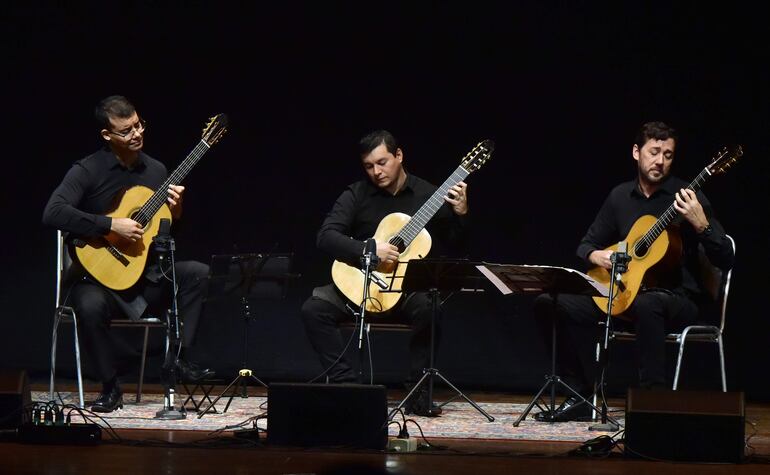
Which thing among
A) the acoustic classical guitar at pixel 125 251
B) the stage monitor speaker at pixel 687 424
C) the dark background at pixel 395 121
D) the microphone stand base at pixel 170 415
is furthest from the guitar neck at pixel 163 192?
the stage monitor speaker at pixel 687 424

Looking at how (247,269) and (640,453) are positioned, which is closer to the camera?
(640,453)

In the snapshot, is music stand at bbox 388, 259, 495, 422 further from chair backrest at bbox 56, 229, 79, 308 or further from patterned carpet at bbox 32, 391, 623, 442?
chair backrest at bbox 56, 229, 79, 308

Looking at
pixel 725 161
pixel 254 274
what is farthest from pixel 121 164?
pixel 725 161

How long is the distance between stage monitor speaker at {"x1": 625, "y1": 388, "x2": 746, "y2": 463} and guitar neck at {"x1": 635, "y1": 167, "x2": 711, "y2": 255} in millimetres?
1371

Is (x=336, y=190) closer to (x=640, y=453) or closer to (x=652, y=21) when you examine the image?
(x=652, y=21)

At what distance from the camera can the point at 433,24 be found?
6.84 meters

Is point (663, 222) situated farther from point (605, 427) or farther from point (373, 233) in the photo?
point (373, 233)

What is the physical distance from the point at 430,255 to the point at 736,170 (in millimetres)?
1980

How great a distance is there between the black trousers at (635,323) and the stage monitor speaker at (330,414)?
1.30 m

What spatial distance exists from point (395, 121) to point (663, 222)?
2117 millimetres

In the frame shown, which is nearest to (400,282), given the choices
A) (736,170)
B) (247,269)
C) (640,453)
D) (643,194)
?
(247,269)

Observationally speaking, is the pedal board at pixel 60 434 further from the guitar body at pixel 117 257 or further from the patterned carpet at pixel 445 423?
the guitar body at pixel 117 257

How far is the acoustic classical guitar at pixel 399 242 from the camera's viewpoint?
5465mm

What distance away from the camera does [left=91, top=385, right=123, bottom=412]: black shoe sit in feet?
17.6
